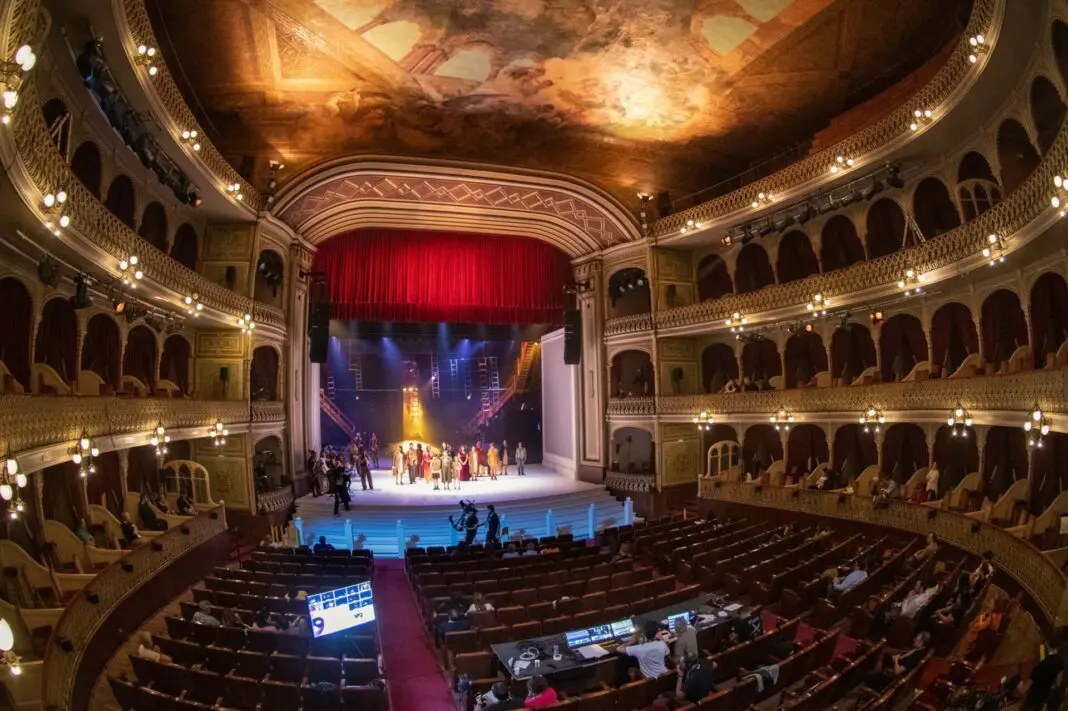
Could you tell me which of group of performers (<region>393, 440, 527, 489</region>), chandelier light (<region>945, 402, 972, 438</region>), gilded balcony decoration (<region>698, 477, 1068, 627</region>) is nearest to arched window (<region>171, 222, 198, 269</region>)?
group of performers (<region>393, 440, 527, 489</region>)

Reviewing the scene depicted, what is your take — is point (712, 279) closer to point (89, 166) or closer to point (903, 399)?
point (903, 399)

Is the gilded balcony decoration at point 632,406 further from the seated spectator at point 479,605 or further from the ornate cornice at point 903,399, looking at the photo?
the seated spectator at point 479,605

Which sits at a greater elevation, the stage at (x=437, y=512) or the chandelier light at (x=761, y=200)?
the chandelier light at (x=761, y=200)

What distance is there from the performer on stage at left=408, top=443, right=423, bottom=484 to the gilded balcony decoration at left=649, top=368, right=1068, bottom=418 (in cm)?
838

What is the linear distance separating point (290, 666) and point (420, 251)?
18.6 meters

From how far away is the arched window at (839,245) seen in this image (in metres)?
20.7

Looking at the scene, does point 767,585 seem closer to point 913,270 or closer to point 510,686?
point 510,686

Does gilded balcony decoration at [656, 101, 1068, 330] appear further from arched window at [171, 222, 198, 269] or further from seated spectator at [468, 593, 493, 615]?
arched window at [171, 222, 198, 269]

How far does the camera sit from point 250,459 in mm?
18797

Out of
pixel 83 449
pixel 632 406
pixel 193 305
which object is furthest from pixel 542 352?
pixel 83 449

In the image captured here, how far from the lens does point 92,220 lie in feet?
36.7

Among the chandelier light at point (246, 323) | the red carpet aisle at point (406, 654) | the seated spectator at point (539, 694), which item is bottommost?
the red carpet aisle at point (406, 654)

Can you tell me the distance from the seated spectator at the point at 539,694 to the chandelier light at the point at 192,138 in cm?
1302

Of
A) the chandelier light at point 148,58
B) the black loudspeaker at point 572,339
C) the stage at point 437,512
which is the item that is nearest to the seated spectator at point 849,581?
the stage at point 437,512
